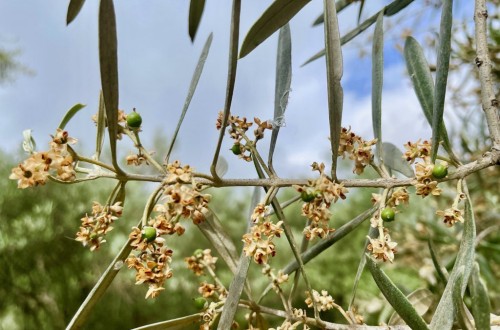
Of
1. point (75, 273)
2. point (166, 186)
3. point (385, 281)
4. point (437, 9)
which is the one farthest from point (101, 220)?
point (75, 273)

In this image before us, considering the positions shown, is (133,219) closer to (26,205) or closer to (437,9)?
(26,205)

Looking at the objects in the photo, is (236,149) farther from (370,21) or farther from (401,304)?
(370,21)

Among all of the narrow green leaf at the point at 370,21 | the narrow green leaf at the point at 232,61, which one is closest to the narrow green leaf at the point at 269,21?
the narrow green leaf at the point at 232,61

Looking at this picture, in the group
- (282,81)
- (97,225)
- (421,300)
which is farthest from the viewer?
(421,300)

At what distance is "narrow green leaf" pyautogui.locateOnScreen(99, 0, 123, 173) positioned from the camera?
Result: 15.7 inches

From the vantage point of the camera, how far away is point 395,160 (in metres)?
0.67

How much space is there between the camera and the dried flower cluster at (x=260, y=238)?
1.49 ft

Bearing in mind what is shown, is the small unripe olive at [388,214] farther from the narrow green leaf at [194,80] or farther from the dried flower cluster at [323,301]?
the narrow green leaf at [194,80]

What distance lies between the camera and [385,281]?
40 cm

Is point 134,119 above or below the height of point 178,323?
above

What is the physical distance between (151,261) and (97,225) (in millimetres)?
71

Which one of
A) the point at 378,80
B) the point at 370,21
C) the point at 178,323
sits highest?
the point at 370,21

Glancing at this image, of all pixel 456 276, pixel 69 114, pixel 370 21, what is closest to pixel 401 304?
pixel 456 276

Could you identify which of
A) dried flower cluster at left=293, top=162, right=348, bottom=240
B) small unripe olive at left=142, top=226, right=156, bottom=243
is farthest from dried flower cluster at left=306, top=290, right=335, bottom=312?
small unripe olive at left=142, top=226, right=156, bottom=243
